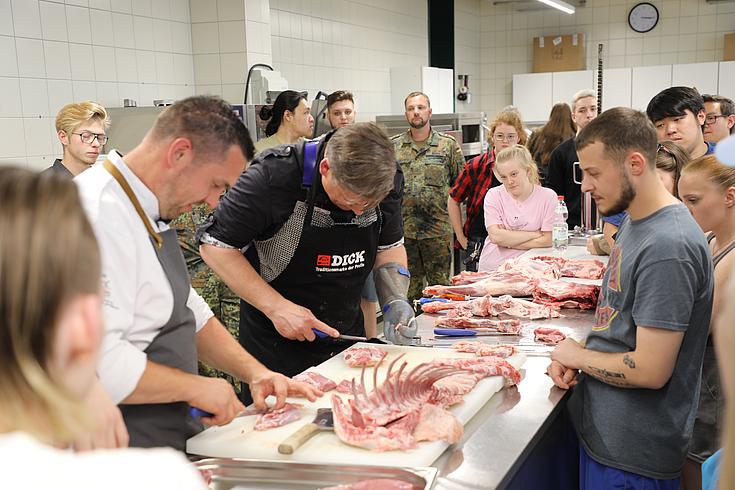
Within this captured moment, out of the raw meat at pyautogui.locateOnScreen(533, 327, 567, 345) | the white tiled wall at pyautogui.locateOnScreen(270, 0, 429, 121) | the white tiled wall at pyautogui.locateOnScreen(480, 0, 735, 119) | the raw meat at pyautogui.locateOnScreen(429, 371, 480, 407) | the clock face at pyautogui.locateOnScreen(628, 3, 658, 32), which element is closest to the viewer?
the raw meat at pyautogui.locateOnScreen(429, 371, 480, 407)

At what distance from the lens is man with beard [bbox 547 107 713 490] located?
→ 7.02 feet

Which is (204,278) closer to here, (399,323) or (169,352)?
(399,323)

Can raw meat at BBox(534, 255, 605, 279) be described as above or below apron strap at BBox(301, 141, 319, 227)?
below

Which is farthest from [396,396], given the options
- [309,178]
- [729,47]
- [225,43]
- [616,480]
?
[729,47]

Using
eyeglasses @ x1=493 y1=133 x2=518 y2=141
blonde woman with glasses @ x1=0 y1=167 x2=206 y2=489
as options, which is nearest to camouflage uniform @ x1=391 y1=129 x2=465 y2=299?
eyeglasses @ x1=493 y1=133 x2=518 y2=141

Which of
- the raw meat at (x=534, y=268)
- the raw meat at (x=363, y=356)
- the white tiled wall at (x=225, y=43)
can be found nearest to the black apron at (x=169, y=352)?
the raw meat at (x=363, y=356)

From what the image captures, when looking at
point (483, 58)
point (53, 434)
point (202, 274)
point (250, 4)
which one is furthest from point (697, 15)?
point (53, 434)

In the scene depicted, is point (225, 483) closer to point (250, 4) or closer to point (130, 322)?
point (130, 322)

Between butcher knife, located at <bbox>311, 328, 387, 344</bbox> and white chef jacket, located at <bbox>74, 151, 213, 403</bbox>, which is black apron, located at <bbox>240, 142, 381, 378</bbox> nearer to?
butcher knife, located at <bbox>311, 328, 387, 344</bbox>

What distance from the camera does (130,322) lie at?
5.75 ft

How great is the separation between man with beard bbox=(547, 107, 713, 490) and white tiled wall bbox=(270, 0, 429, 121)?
20.1ft

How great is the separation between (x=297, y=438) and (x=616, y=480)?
3.65 feet

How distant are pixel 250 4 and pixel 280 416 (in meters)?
5.48

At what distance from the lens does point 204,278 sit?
4.26m
